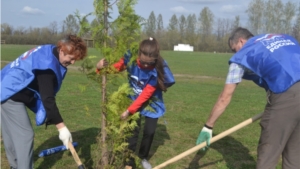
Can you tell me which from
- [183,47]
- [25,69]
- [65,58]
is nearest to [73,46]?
[65,58]

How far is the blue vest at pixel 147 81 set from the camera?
16.1ft

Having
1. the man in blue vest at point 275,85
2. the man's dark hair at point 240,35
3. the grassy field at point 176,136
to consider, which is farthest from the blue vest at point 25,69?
the man's dark hair at point 240,35

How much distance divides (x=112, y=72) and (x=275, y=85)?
2.13 meters

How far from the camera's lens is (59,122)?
13.4 ft

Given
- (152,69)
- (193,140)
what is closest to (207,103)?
(193,140)

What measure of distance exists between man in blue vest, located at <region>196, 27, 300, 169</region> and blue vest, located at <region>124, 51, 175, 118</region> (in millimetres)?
1136

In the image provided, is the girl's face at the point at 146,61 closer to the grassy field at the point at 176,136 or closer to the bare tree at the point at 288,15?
the grassy field at the point at 176,136

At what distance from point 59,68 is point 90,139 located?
129 inches

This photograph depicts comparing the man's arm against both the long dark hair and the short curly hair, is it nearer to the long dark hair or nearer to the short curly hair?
the long dark hair

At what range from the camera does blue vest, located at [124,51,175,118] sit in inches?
193

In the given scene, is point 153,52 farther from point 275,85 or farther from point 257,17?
point 257,17

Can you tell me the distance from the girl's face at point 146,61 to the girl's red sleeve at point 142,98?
0.36 metres

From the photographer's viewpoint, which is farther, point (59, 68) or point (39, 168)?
point (39, 168)

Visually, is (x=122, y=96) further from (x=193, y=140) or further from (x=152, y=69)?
(x=193, y=140)
